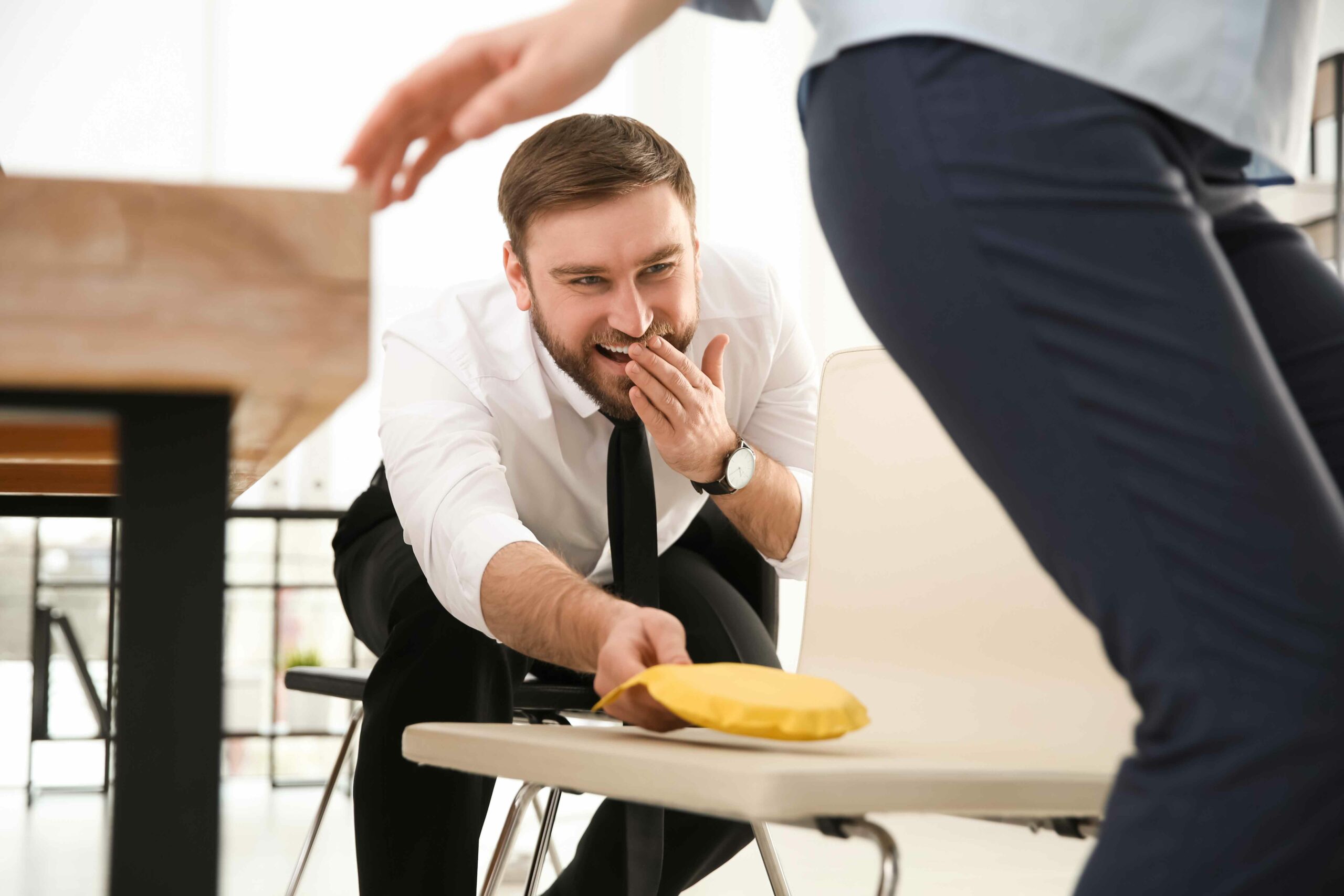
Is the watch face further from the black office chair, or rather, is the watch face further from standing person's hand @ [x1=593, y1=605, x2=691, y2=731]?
standing person's hand @ [x1=593, y1=605, x2=691, y2=731]

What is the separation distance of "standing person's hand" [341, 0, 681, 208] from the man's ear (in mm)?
921

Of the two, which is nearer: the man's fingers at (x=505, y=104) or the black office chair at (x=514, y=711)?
the man's fingers at (x=505, y=104)

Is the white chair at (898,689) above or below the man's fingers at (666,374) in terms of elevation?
below

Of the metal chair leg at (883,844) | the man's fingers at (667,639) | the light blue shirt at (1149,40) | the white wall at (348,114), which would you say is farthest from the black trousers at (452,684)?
the white wall at (348,114)

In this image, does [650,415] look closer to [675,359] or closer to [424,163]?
[675,359]

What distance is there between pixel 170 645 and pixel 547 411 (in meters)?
1.06

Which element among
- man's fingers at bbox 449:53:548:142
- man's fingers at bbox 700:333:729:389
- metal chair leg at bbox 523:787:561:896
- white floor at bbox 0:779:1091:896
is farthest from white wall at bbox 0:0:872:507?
man's fingers at bbox 449:53:548:142

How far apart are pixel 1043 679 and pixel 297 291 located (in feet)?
2.70

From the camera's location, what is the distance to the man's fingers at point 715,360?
1.40m

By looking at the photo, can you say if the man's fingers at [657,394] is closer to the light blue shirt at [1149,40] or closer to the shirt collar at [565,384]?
the shirt collar at [565,384]

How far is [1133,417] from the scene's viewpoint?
48 centimetres

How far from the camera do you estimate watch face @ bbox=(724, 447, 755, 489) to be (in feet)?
4.57

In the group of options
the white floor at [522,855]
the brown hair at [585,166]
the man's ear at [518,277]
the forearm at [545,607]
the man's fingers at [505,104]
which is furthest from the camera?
the white floor at [522,855]

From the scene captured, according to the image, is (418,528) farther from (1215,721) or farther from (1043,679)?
(1215,721)
